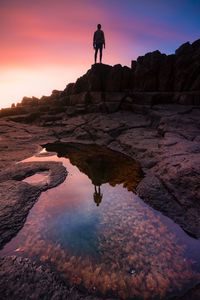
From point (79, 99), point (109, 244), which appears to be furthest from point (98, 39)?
point (109, 244)

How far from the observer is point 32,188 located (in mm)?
7805

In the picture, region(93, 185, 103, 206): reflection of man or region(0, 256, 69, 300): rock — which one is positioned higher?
region(0, 256, 69, 300): rock

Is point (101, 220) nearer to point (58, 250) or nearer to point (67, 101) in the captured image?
point (58, 250)

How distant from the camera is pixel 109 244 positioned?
17.4 ft

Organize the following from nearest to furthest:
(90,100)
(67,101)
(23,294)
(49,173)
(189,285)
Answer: (23,294)
(189,285)
(49,173)
(90,100)
(67,101)

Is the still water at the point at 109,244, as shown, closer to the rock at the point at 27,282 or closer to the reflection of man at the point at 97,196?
the reflection of man at the point at 97,196

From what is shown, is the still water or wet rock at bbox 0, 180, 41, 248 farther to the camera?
wet rock at bbox 0, 180, 41, 248

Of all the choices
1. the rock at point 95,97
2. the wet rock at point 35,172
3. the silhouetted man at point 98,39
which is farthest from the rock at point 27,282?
the silhouetted man at point 98,39

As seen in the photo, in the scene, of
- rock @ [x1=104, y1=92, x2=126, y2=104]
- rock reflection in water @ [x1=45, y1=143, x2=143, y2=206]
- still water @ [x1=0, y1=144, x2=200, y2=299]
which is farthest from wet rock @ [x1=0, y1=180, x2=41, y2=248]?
rock @ [x1=104, y1=92, x2=126, y2=104]

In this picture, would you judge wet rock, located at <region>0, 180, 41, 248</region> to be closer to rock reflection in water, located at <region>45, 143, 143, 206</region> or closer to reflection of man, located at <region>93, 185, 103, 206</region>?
reflection of man, located at <region>93, 185, 103, 206</region>

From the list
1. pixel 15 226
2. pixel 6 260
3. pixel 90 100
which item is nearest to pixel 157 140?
pixel 15 226

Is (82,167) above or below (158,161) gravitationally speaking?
below

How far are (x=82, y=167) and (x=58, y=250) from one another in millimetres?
6238

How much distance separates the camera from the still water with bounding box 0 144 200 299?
4.27 meters
